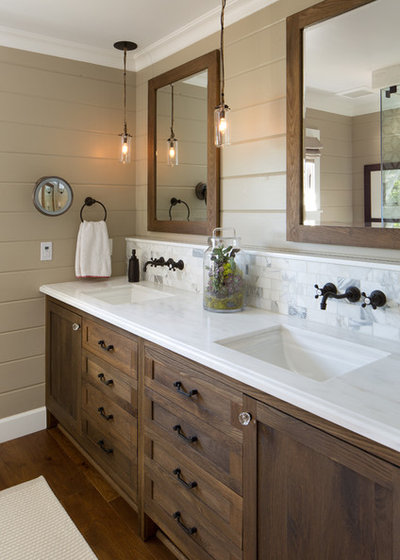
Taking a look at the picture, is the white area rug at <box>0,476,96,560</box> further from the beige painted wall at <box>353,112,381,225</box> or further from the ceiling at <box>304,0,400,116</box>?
the ceiling at <box>304,0,400,116</box>

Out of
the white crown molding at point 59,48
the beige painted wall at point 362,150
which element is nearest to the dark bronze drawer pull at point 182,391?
the beige painted wall at point 362,150

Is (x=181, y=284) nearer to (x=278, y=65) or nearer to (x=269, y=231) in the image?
(x=269, y=231)

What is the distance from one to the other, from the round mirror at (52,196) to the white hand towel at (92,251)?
6.6 inches

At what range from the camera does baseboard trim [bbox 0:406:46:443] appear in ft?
8.91

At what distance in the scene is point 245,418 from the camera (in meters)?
1.31

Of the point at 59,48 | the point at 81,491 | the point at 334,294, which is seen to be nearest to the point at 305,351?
the point at 334,294

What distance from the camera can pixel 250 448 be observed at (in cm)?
129

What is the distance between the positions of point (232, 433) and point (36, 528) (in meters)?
1.19

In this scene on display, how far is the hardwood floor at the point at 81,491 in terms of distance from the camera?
187 cm

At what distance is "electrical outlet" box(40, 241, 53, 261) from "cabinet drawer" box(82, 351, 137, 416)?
0.77m

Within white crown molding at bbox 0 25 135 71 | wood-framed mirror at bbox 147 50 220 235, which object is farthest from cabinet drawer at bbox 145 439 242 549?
white crown molding at bbox 0 25 135 71

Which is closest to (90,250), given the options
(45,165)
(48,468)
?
(45,165)

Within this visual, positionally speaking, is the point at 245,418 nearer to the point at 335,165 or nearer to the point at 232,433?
the point at 232,433

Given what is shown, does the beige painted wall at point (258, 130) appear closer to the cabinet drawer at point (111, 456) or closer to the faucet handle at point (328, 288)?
the faucet handle at point (328, 288)
